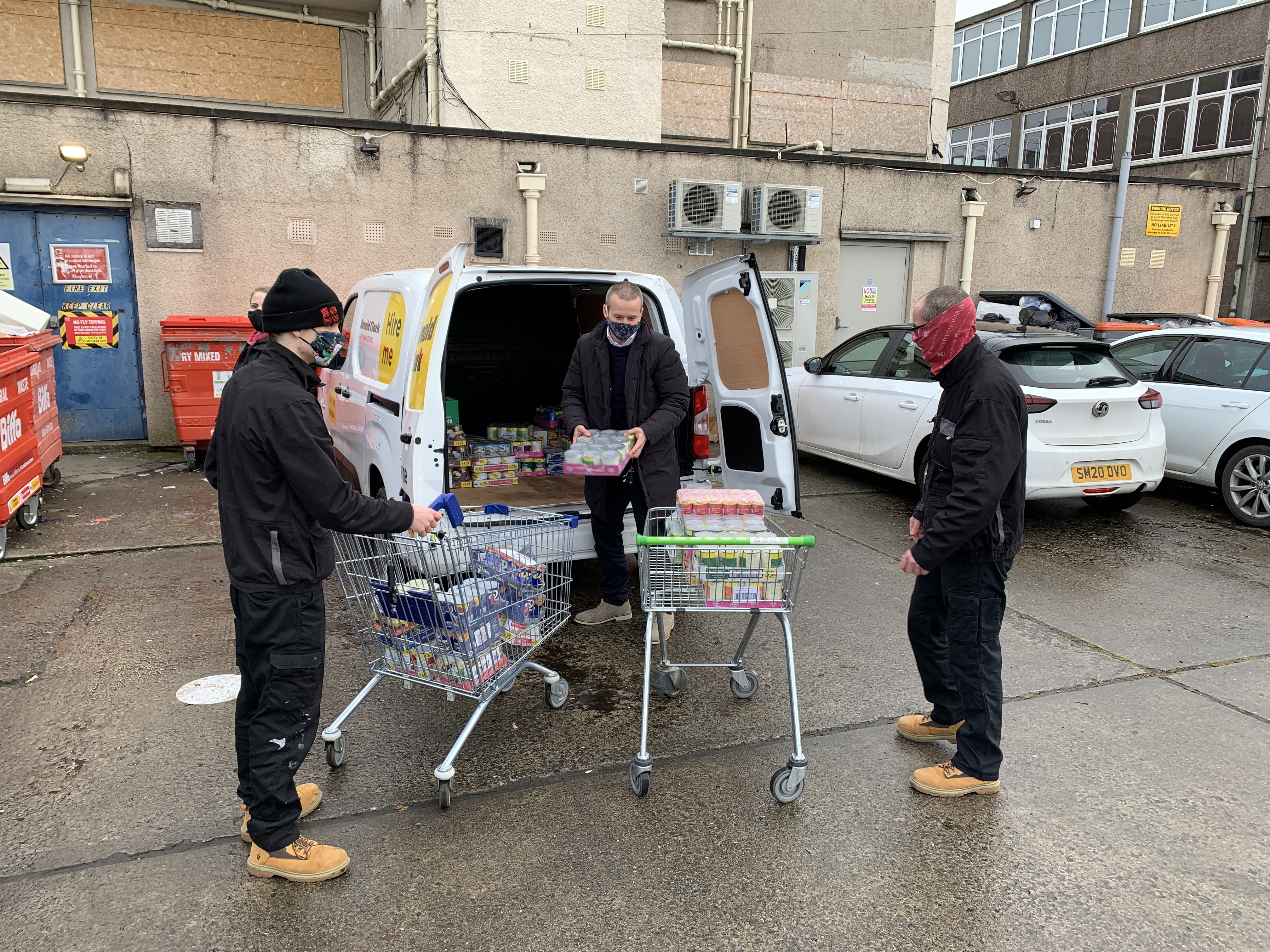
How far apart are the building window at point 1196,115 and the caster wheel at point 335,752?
84.0 feet

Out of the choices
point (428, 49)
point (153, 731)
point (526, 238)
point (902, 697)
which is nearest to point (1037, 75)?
point (428, 49)

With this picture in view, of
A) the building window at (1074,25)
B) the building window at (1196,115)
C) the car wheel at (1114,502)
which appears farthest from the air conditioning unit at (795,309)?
the building window at (1074,25)

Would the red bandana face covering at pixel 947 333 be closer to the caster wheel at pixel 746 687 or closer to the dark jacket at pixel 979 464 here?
the dark jacket at pixel 979 464

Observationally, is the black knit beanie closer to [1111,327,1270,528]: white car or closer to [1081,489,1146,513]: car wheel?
[1081,489,1146,513]: car wheel

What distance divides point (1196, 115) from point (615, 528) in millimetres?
25442

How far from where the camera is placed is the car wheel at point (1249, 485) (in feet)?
23.2

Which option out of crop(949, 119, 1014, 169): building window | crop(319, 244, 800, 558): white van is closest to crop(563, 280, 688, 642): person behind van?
crop(319, 244, 800, 558): white van

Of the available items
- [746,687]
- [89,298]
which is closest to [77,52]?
[89,298]

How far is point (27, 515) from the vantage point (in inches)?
249

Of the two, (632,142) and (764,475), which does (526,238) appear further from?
(764,475)

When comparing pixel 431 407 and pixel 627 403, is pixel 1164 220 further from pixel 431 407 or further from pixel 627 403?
pixel 431 407

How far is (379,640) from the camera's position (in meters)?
3.24

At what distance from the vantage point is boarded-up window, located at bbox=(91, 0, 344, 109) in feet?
45.3

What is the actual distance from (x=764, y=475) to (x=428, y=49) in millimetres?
10572
